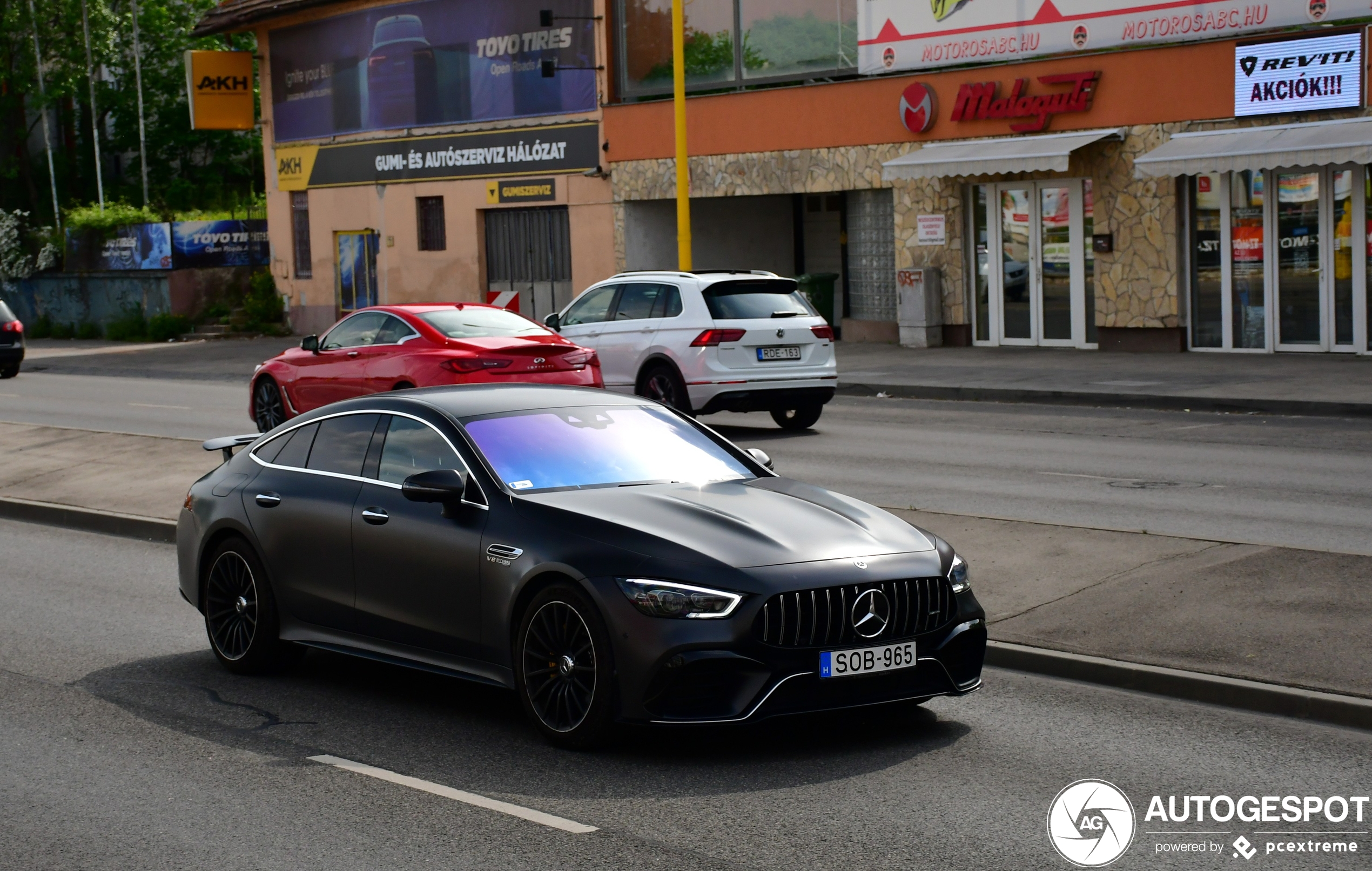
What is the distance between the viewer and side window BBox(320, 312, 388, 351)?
18.2 metres

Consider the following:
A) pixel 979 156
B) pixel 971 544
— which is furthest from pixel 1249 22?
pixel 971 544

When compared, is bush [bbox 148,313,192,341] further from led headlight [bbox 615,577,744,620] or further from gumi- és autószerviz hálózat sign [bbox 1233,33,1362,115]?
led headlight [bbox 615,577,744,620]

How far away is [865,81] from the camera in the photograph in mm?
29812

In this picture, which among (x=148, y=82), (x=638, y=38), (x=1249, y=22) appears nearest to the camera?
(x=1249, y=22)

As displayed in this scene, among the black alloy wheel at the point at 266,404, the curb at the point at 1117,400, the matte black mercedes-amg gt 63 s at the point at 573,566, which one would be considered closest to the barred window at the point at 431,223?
the curb at the point at 1117,400

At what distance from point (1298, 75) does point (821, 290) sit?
10.1 meters

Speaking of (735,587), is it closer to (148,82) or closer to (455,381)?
(455,381)

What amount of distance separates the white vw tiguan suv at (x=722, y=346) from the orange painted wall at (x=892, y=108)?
976 cm

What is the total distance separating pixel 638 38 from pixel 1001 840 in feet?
99.3

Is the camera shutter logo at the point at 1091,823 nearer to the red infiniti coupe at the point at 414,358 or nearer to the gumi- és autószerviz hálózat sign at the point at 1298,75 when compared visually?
the red infiniti coupe at the point at 414,358

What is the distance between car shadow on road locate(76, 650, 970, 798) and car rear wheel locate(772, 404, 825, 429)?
439 inches

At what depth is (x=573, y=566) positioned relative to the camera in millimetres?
6457

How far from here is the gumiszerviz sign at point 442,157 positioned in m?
35.4

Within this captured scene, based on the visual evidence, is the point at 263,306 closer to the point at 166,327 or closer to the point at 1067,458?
the point at 166,327
